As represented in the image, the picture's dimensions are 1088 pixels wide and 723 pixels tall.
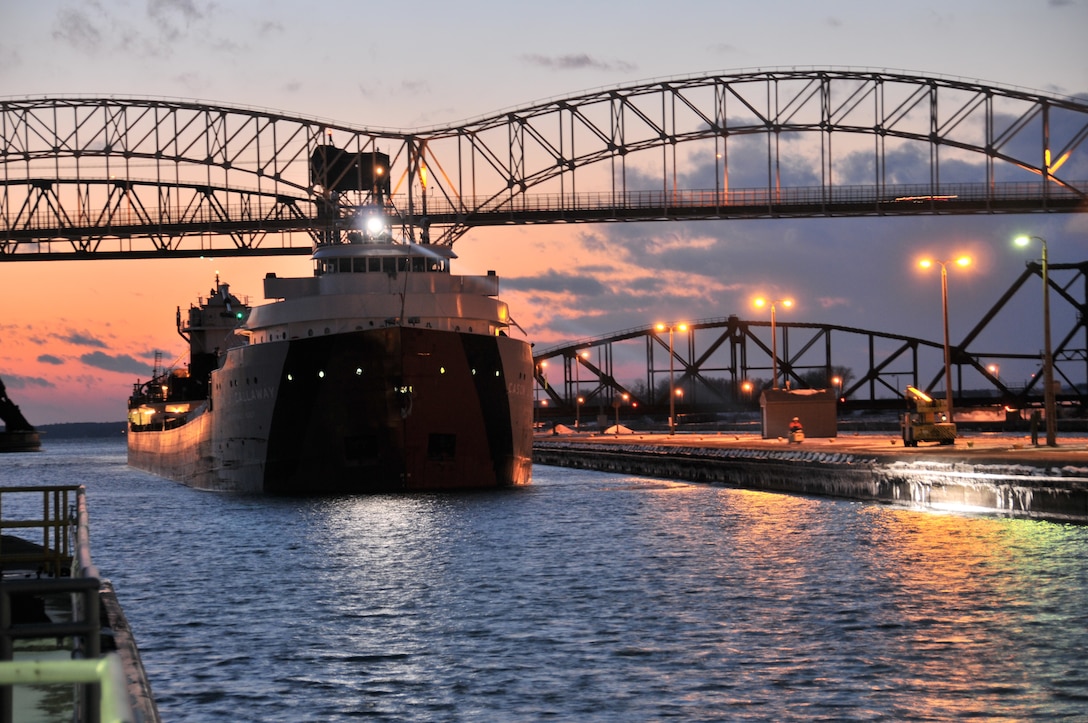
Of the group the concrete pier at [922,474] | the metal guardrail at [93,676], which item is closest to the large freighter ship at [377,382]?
the concrete pier at [922,474]

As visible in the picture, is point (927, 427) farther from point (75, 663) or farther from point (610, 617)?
point (75, 663)

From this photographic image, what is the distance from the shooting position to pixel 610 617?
822 inches

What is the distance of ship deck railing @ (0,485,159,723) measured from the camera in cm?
566

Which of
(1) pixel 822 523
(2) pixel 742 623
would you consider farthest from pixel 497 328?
(2) pixel 742 623

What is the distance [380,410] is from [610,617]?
24824 millimetres

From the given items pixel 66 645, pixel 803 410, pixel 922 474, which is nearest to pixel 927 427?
pixel 922 474

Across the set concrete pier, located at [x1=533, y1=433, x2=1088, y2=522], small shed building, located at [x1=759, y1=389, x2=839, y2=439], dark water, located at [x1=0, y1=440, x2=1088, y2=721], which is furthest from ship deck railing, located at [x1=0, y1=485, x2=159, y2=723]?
small shed building, located at [x1=759, y1=389, x2=839, y2=439]

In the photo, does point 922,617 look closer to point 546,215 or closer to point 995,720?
point 995,720

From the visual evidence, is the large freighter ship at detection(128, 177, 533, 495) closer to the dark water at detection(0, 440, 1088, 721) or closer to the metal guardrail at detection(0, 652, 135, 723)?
the dark water at detection(0, 440, 1088, 721)

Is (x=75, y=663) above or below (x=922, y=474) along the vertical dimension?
above

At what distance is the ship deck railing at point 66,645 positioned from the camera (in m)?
5.66

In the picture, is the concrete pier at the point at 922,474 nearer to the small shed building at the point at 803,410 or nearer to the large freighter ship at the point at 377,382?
the small shed building at the point at 803,410

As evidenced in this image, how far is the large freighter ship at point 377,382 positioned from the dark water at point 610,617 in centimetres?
611

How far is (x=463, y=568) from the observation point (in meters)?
28.1
